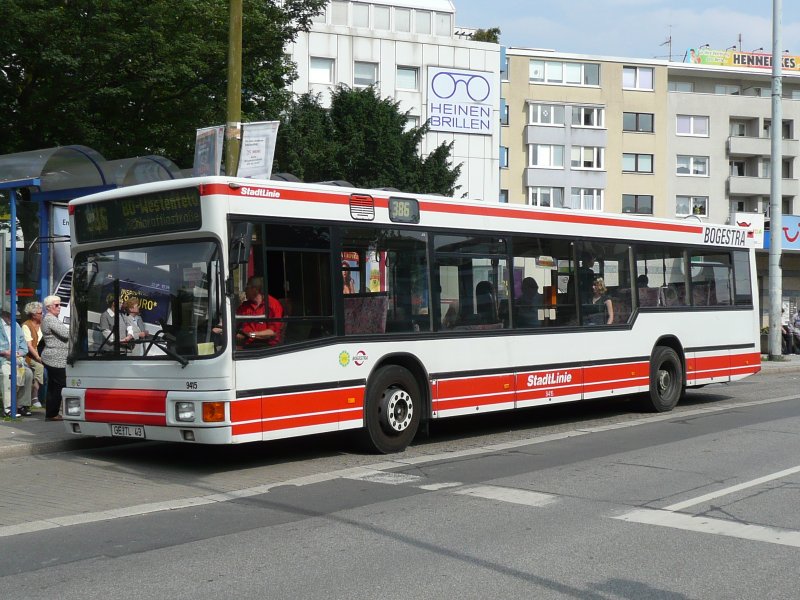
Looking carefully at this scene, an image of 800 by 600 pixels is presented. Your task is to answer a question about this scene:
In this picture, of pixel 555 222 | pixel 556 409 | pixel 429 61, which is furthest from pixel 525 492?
pixel 429 61

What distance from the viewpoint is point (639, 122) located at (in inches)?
2557

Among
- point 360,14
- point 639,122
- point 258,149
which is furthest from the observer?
point 639,122

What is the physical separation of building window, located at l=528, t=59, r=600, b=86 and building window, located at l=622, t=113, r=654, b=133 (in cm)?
304

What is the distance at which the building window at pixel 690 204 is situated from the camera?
2594 inches

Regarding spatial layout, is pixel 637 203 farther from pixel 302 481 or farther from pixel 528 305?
pixel 302 481

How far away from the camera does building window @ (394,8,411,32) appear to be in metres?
59.1

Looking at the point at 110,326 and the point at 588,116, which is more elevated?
the point at 588,116

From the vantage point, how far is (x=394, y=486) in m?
9.51

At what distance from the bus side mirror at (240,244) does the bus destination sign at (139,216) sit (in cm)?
38

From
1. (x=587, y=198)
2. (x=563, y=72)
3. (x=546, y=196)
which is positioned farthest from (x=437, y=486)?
(x=563, y=72)

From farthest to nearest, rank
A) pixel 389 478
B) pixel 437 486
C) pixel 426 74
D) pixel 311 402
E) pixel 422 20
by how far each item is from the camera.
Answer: pixel 422 20, pixel 426 74, pixel 311 402, pixel 389 478, pixel 437 486

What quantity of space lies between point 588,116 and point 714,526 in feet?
191

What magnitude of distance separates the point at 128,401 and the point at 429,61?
4736cm

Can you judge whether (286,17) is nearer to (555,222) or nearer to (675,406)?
(555,222)
